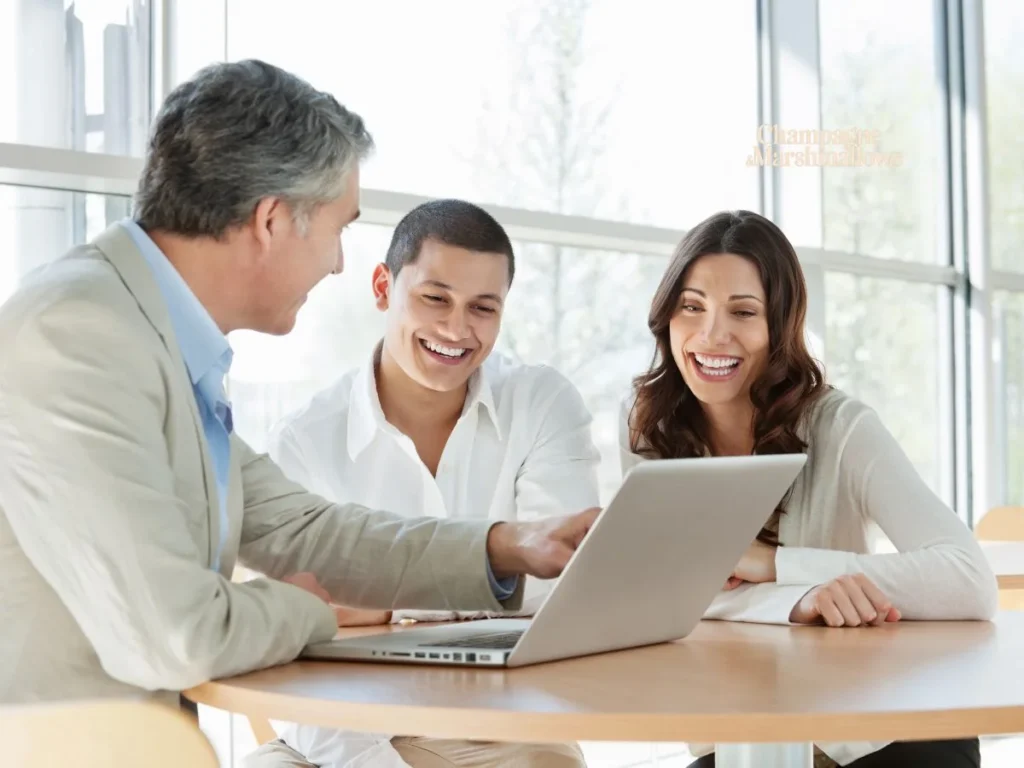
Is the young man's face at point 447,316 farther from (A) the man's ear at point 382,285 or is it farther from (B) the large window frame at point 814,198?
(B) the large window frame at point 814,198

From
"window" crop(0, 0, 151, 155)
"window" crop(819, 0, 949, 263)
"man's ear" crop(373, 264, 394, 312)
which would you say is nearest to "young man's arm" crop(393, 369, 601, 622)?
Answer: "man's ear" crop(373, 264, 394, 312)

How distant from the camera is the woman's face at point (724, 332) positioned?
258 centimetres

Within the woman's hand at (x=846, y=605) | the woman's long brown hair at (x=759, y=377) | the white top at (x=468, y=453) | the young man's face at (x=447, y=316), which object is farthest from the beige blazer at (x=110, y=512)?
the woman's long brown hair at (x=759, y=377)

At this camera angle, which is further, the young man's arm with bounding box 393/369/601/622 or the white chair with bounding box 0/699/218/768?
the young man's arm with bounding box 393/369/601/622

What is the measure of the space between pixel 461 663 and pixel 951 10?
19.6 ft

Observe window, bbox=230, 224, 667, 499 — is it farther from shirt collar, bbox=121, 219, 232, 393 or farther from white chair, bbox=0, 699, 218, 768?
white chair, bbox=0, 699, 218, 768

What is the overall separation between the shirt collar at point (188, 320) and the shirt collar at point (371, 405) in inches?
34.2

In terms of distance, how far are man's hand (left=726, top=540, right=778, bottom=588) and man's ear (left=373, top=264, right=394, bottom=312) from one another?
1.05 meters

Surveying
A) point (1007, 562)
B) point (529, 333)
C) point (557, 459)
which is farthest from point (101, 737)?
point (529, 333)

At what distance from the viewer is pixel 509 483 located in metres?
2.60

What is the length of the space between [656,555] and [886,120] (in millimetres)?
5076

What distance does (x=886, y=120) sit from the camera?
6090mm

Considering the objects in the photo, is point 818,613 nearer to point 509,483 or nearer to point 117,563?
point 509,483

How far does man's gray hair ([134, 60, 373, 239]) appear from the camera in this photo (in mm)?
1619
